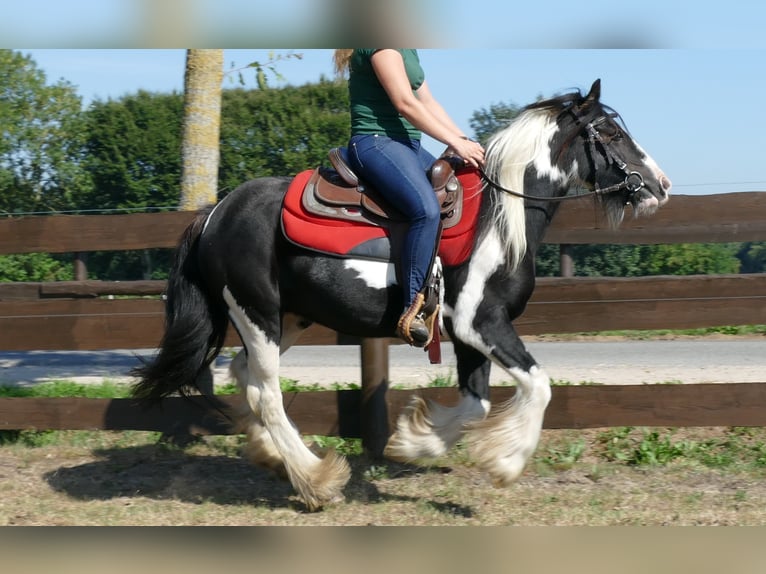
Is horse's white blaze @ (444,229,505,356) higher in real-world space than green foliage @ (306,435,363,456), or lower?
higher

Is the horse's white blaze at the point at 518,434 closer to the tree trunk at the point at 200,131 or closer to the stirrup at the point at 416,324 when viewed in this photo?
the stirrup at the point at 416,324

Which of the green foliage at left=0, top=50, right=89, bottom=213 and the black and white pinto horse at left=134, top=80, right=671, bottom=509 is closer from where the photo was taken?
the black and white pinto horse at left=134, top=80, right=671, bottom=509

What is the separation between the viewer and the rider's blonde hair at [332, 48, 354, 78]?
4.88m

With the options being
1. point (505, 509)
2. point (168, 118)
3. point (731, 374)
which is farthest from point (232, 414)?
point (168, 118)

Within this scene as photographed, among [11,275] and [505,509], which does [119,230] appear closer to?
[505,509]

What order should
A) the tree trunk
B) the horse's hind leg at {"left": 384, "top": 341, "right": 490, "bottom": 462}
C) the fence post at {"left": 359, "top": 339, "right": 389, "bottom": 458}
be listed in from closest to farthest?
the horse's hind leg at {"left": 384, "top": 341, "right": 490, "bottom": 462}
the fence post at {"left": 359, "top": 339, "right": 389, "bottom": 458}
the tree trunk

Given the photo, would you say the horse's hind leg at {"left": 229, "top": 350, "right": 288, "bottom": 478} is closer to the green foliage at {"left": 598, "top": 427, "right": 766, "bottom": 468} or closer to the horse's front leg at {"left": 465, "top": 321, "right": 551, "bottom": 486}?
the horse's front leg at {"left": 465, "top": 321, "right": 551, "bottom": 486}

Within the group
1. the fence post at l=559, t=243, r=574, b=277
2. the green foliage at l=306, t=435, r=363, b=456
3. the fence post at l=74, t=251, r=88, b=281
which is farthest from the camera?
the fence post at l=74, t=251, r=88, b=281

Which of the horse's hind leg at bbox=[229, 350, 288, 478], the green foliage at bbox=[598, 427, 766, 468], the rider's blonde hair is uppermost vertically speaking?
the rider's blonde hair

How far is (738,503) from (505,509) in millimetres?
1196

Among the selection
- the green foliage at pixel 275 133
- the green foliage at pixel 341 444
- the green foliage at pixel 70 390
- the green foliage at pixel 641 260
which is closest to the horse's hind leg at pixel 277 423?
the green foliage at pixel 341 444

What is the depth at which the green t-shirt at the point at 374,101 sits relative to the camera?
4.85 meters

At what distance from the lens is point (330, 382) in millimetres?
8820

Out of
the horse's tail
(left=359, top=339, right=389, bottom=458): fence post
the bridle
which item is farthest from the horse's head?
the horse's tail
